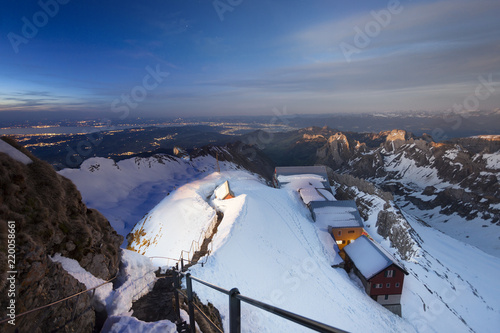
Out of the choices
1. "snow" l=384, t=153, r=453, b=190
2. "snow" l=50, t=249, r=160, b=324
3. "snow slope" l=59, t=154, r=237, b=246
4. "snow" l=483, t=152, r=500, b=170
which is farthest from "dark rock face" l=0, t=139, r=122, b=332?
"snow" l=483, t=152, r=500, b=170

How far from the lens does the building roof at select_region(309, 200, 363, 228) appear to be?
3569 cm

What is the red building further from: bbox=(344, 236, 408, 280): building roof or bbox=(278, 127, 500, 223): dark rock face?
bbox=(278, 127, 500, 223): dark rock face

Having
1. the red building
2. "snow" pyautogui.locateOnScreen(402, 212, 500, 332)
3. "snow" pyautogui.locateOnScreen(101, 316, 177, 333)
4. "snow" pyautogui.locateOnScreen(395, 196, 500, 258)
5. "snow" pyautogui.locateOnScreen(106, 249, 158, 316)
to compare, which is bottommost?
"snow" pyautogui.locateOnScreen(395, 196, 500, 258)

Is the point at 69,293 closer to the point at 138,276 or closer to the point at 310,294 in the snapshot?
the point at 138,276

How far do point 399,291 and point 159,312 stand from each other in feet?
101

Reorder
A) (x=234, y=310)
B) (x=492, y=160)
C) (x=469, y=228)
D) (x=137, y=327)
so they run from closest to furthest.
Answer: (x=234, y=310) → (x=137, y=327) → (x=469, y=228) → (x=492, y=160)

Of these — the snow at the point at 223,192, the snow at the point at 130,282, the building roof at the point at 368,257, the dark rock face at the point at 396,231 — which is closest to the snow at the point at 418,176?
the dark rock face at the point at 396,231

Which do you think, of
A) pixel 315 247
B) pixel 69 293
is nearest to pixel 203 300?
pixel 69 293

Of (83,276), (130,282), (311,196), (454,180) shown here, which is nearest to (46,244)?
(83,276)

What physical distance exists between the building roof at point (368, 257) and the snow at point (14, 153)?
31.8 meters

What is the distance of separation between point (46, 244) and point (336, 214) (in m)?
38.0

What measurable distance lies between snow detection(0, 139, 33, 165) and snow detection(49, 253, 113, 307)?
3.42 meters

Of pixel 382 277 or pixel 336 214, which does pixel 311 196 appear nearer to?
pixel 336 214

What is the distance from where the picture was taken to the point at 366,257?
2916cm
